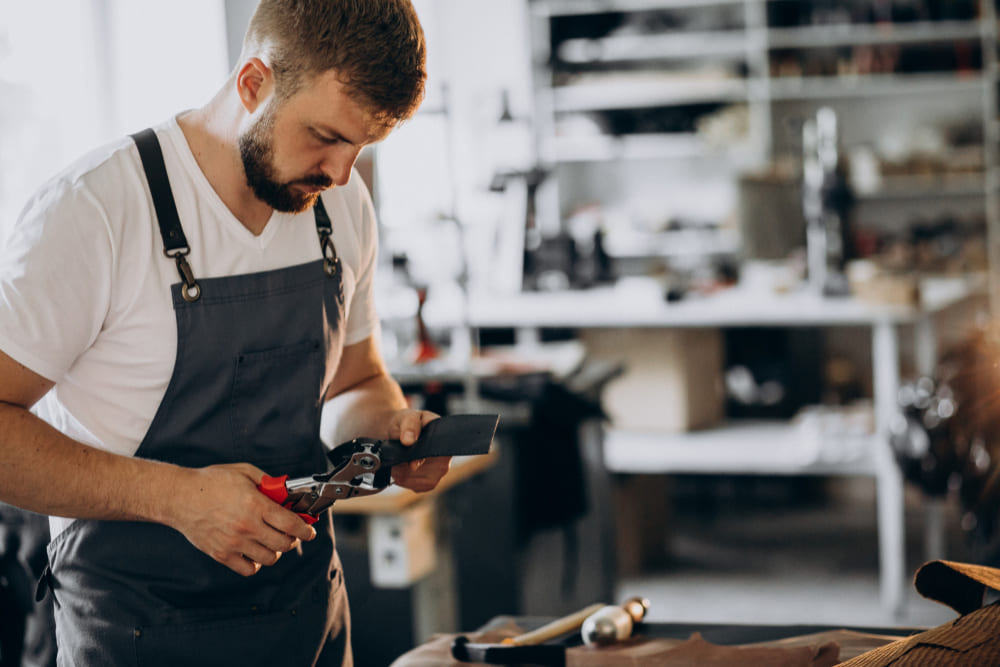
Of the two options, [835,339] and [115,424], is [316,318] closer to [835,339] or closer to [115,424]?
[115,424]

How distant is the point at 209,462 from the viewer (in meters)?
1.39

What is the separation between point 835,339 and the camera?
20.3 ft

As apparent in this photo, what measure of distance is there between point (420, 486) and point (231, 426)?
0.28 m

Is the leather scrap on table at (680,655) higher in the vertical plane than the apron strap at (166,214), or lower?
lower

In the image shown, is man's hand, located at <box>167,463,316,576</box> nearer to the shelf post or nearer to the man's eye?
the man's eye

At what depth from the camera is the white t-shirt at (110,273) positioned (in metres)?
1.21

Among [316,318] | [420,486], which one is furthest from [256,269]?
[420,486]

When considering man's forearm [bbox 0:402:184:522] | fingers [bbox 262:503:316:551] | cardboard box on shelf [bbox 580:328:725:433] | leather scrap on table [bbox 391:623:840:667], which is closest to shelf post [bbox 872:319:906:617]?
cardboard box on shelf [bbox 580:328:725:433]

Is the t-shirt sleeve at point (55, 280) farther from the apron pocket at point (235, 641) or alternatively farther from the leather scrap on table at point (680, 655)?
the leather scrap on table at point (680, 655)

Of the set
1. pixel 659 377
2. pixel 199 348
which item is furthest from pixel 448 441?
pixel 659 377

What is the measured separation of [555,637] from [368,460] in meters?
0.31

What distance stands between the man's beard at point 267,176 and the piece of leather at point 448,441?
1.07ft

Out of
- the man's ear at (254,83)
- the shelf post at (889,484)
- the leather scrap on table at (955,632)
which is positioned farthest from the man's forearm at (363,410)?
the shelf post at (889,484)

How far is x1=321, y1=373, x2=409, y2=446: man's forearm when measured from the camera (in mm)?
1570
